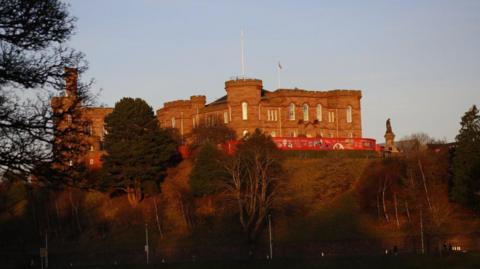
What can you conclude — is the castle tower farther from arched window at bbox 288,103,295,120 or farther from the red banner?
the red banner

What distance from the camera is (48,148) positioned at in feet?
48.9

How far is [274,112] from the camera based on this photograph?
106125 mm

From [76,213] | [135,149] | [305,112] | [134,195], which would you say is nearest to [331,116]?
[305,112]

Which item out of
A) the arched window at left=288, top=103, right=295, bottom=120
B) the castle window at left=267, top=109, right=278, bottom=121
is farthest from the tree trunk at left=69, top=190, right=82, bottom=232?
the arched window at left=288, top=103, right=295, bottom=120

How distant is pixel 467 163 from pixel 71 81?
52.6 metres

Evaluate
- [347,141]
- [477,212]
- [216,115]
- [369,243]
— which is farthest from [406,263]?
[216,115]

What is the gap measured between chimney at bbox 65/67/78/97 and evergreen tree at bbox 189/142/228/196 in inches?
2261

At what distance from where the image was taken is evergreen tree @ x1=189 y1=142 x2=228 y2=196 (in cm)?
7425

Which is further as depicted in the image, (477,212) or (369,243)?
(477,212)

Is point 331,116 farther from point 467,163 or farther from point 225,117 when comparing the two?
point 467,163

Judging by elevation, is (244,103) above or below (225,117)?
above

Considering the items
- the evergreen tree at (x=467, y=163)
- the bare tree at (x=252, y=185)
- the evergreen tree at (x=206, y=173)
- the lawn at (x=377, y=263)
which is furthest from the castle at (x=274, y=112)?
the lawn at (x=377, y=263)

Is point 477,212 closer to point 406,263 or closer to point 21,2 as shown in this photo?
point 406,263

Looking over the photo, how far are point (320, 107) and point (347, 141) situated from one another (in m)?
12.4
